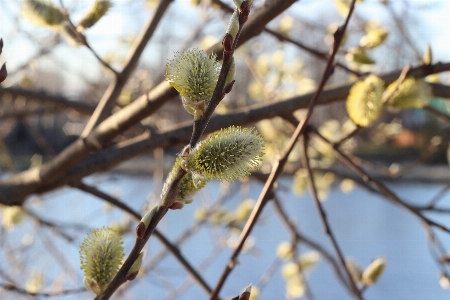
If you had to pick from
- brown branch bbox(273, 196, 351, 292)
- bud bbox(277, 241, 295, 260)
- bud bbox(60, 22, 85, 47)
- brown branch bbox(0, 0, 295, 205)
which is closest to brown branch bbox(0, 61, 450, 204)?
brown branch bbox(0, 0, 295, 205)

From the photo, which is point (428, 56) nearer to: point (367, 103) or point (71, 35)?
point (367, 103)

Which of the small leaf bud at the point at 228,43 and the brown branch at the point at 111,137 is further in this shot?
the brown branch at the point at 111,137

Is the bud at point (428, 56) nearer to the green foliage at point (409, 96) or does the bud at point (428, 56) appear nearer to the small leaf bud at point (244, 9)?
the green foliage at point (409, 96)

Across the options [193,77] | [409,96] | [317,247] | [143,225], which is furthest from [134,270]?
[317,247]

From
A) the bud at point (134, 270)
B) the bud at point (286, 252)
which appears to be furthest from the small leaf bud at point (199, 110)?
the bud at point (286, 252)

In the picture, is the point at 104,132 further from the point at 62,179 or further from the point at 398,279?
the point at 398,279

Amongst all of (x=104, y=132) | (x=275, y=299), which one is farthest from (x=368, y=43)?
(x=275, y=299)
